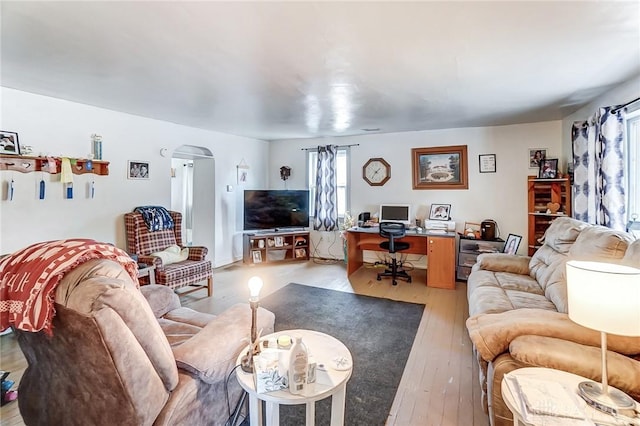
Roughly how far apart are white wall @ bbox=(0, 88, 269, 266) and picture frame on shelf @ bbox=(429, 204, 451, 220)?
3.58 meters

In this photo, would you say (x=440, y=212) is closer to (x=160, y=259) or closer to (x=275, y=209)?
(x=275, y=209)

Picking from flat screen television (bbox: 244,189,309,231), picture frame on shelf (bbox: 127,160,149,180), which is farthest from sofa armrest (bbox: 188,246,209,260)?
flat screen television (bbox: 244,189,309,231)

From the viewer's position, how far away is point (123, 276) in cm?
117

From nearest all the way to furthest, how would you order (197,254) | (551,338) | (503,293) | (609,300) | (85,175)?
1. (609,300)
2. (551,338)
3. (503,293)
4. (85,175)
5. (197,254)

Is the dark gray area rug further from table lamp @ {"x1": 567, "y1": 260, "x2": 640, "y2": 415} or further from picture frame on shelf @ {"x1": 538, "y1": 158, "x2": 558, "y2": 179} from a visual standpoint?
picture frame on shelf @ {"x1": 538, "y1": 158, "x2": 558, "y2": 179}

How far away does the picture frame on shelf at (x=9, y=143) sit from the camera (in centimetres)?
276

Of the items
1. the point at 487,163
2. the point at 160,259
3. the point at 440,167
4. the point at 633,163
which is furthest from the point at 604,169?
the point at 160,259

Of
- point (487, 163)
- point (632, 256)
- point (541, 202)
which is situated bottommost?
point (632, 256)

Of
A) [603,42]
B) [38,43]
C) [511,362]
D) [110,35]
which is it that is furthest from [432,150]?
[38,43]

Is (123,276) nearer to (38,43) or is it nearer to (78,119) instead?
(38,43)

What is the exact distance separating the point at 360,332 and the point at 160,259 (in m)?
2.31

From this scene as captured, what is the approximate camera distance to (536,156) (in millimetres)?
4305

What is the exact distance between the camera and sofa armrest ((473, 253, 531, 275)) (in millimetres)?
3193

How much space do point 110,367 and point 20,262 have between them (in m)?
0.57
